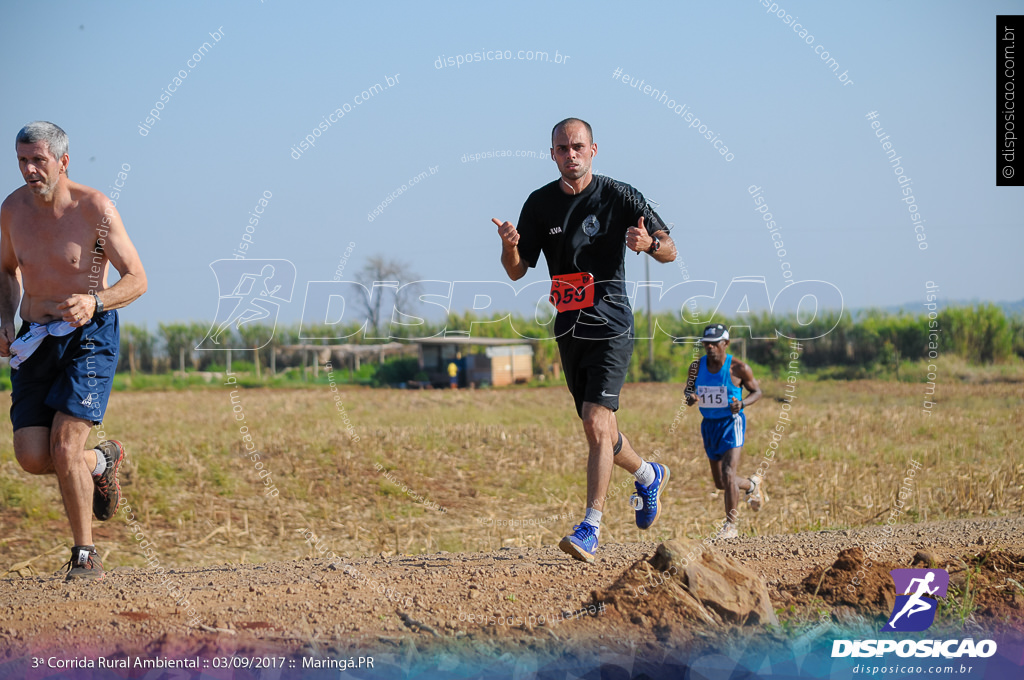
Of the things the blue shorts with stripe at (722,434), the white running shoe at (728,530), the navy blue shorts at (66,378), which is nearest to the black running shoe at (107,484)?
the navy blue shorts at (66,378)

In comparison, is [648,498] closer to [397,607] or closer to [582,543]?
[582,543]

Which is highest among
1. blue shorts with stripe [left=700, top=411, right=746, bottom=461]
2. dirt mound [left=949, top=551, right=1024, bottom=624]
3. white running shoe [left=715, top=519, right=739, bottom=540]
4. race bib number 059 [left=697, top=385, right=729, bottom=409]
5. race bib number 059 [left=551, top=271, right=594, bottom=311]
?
race bib number 059 [left=551, top=271, right=594, bottom=311]

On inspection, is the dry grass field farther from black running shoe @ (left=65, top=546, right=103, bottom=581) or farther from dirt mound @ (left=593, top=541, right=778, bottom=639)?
dirt mound @ (left=593, top=541, right=778, bottom=639)

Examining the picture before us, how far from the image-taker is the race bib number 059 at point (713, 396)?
300 inches

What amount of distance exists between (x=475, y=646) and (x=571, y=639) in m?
0.37

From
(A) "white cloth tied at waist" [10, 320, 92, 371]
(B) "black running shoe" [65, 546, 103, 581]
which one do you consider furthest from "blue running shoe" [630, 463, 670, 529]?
(A) "white cloth tied at waist" [10, 320, 92, 371]

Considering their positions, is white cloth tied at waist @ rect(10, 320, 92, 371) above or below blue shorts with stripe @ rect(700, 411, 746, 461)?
above

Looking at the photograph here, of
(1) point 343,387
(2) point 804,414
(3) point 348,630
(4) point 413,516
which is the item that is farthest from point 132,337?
(3) point 348,630

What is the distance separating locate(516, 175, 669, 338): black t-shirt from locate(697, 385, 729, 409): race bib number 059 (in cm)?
275

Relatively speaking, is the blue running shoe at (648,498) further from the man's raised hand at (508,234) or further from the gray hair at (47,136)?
the gray hair at (47,136)

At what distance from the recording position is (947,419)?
16.1m

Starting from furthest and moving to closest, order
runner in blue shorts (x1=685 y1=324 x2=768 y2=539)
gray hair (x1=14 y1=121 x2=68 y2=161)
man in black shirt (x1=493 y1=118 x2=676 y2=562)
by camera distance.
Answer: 1. runner in blue shorts (x1=685 y1=324 x2=768 y2=539)
2. man in black shirt (x1=493 y1=118 x2=676 y2=562)
3. gray hair (x1=14 y1=121 x2=68 y2=161)

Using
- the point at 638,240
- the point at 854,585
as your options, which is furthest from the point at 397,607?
the point at 638,240

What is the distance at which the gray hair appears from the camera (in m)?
4.72
